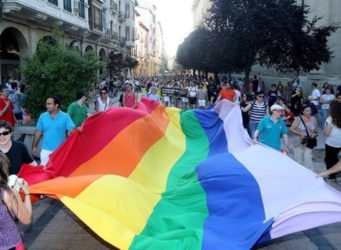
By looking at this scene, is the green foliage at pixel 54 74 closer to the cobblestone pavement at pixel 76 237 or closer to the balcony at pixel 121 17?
the cobblestone pavement at pixel 76 237

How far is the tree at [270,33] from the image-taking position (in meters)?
19.8

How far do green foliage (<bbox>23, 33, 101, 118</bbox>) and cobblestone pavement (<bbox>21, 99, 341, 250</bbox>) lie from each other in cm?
568

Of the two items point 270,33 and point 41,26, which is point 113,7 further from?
point 270,33

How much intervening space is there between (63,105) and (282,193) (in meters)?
8.25

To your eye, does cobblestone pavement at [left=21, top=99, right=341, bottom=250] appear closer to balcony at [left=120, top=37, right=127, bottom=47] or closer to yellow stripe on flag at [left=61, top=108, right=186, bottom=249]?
yellow stripe on flag at [left=61, top=108, right=186, bottom=249]

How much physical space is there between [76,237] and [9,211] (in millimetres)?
2822

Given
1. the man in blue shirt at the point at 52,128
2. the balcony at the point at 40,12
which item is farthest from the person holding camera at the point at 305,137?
the balcony at the point at 40,12

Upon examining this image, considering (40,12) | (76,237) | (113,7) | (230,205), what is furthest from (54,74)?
(113,7)

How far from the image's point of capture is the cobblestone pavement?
580cm

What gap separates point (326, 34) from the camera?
2153 cm

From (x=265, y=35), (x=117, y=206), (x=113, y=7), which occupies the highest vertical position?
(x=113, y=7)

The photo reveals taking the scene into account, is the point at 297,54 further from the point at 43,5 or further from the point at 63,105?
the point at 43,5

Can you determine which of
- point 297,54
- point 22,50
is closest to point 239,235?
point 297,54

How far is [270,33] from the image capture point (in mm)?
19969
